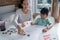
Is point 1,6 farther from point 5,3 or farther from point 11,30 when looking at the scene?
point 11,30

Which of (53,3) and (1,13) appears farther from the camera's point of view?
(1,13)

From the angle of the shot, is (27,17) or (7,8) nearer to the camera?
(27,17)

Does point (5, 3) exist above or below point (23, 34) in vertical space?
above

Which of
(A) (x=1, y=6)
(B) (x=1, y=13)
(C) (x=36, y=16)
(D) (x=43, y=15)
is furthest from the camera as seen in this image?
(A) (x=1, y=6)

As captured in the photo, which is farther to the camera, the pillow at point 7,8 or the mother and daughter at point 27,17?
the pillow at point 7,8

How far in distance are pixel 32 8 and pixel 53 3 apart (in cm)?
23

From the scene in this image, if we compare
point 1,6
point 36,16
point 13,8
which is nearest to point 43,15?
point 36,16

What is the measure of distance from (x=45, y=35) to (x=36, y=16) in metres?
0.31

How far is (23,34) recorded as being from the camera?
2.57ft

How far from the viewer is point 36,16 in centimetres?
107

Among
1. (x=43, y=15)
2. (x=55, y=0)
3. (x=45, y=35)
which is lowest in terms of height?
(x=45, y=35)

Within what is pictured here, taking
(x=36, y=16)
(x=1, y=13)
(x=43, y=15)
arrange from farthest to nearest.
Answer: (x=1, y=13)
(x=36, y=16)
(x=43, y=15)

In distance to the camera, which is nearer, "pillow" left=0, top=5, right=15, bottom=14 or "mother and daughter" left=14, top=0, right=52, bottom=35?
"mother and daughter" left=14, top=0, right=52, bottom=35

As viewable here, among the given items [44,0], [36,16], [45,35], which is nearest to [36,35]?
[45,35]
